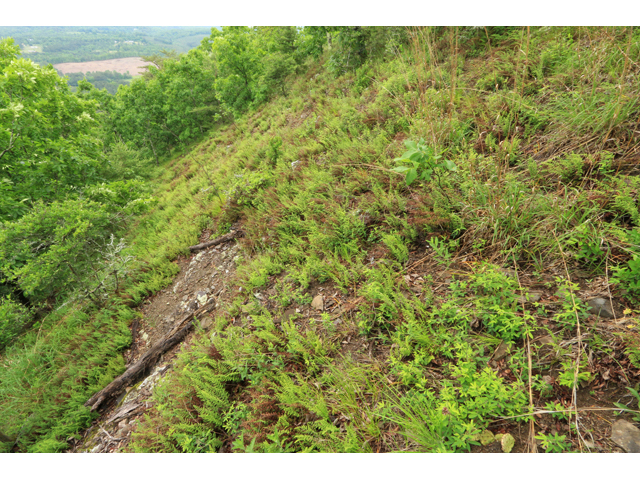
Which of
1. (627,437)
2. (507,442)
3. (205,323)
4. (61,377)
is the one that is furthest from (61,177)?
(627,437)

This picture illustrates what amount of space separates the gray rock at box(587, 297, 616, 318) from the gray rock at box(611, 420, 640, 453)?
707mm

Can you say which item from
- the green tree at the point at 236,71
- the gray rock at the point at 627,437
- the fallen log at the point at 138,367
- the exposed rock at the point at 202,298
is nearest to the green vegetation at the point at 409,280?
the gray rock at the point at 627,437

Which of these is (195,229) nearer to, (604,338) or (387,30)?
(604,338)

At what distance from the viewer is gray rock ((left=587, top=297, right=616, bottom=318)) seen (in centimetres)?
191

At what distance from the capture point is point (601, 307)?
6.38 ft

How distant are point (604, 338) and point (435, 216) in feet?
5.48

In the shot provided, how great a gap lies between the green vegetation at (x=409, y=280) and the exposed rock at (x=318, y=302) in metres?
0.07

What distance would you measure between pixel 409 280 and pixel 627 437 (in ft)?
5.59

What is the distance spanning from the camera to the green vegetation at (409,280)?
189cm

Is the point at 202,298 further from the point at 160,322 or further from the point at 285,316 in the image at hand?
the point at 285,316

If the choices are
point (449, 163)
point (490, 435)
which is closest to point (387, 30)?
point (449, 163)

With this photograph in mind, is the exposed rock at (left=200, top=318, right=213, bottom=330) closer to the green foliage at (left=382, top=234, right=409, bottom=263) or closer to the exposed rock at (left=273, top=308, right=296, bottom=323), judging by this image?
the exposed rock at (left=273, top=308, right=296, bottom=323)

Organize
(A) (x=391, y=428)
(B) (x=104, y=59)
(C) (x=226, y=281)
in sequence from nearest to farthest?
(A) (x=391, y=428) < (C) (x=226, y=281) < (B) (x=104, y=59)

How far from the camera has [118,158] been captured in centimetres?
1520
